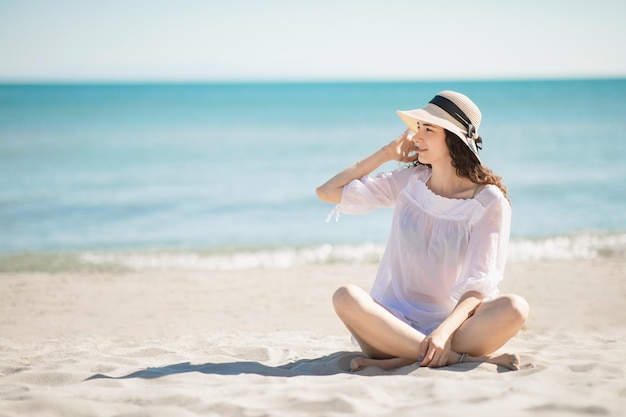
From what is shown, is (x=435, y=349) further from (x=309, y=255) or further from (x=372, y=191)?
(x=309, y=255)

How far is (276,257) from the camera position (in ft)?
32.2

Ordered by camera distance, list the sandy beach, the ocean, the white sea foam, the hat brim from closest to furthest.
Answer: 1. the sandy beach
2. the hat brim
3. the white sea foam
4. the ocean

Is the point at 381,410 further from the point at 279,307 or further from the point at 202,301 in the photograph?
the point at 202,301

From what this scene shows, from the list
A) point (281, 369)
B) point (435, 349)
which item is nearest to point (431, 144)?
point (435, 349)

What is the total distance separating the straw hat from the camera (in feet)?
13.2

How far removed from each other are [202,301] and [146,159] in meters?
16.6

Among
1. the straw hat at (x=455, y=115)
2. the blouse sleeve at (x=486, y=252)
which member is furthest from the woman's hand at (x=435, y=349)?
the straw hat at (x=455, y=115)

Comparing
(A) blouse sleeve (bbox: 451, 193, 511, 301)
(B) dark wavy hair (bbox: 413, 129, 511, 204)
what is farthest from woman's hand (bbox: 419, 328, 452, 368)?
(B) dark wavy hair (bbox: 413, 129, 511, 204)

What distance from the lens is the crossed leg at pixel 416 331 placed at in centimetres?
376

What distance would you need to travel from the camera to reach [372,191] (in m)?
4.37

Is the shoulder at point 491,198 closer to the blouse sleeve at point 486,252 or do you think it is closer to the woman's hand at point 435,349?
the blouse sleeve at point 486,252

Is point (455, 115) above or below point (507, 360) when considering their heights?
above

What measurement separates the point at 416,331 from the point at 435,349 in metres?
0.18

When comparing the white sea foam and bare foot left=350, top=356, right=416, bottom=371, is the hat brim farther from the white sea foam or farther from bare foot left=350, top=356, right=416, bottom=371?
the white sea foam
